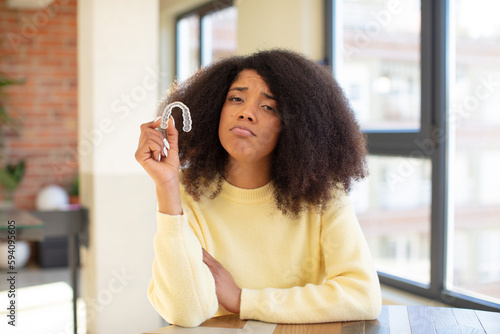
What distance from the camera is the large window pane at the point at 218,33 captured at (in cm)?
480

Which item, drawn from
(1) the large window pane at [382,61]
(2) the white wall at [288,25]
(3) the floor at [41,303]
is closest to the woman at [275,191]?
(1) the large window pane at [382,61]

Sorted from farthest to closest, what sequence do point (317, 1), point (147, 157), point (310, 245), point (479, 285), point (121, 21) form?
1. point (317, 1)
2. point (121, 21)
3. point (479, 285)
4. point (310, 245)
5. point (147, 157)

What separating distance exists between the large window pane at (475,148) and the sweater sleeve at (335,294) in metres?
1.47

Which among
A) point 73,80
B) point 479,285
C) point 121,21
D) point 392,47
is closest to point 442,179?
point 479,285

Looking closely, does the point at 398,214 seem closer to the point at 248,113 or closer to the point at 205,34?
the point at 248,113

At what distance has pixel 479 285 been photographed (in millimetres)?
2564

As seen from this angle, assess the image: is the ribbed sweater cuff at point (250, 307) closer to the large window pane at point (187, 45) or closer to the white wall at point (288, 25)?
the white wall at point (288, 25)

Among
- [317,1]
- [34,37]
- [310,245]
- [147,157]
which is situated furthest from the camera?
[34,37]

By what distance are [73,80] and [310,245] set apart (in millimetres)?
4580

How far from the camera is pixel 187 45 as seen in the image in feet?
17.9

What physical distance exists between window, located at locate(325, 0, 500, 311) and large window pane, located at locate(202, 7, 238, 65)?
2007 millimetres

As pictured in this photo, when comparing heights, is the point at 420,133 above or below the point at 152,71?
below

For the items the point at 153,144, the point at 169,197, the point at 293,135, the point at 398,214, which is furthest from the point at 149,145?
the point at 398,214

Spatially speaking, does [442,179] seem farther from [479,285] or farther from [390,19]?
[390,19]
